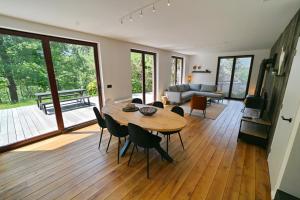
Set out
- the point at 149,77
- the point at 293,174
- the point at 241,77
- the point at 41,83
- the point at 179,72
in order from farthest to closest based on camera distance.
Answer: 1. the point at 179,72
2. the point at 241,77
3. the point at 149,77
4. the point at 41,83
5. the point at 293,174

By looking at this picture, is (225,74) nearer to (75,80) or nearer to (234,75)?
(234,75)

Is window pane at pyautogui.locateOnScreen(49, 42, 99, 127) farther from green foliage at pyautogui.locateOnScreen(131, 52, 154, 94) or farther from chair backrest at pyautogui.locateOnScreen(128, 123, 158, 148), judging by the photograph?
chair backrest at pyautogui.locateOnScreen(128, 123, 158, 148)

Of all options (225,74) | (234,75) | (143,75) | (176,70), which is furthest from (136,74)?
(234,75)

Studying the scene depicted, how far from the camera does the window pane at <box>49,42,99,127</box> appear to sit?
328 centimetres

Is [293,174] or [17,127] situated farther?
[17,127]

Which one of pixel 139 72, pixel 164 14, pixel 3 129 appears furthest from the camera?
pixel 139 72

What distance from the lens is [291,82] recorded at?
1.79 metres

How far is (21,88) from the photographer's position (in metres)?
2.81

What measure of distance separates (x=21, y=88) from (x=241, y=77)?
863cm

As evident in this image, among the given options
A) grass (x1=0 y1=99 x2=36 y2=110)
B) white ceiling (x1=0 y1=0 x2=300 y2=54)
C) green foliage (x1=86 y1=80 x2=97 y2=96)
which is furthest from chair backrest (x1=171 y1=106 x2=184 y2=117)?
grass (x1=0 y1=99 x2=36 y2=110)

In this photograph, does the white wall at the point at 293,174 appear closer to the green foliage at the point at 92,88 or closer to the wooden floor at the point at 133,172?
the wooden floor at the point at 133,172

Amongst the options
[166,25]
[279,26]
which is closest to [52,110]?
[166,25]

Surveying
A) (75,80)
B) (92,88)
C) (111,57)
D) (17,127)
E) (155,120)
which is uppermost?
(111,57)

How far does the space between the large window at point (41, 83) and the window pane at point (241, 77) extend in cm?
692
